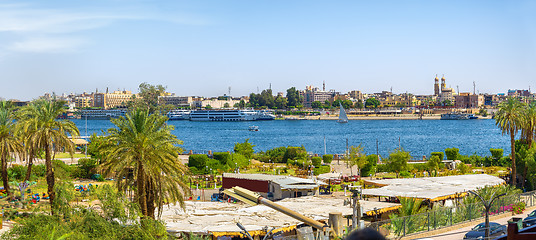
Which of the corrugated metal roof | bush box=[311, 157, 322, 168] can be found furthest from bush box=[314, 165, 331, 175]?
the corrugated metal roof

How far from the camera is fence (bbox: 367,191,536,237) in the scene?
68.7ft

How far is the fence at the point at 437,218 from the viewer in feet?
68.7

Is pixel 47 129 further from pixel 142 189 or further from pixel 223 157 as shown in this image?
pixel 223 157

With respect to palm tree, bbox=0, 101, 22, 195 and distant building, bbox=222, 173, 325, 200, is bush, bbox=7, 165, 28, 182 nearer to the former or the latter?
palm tree, bbox=0, 101, 22, 195

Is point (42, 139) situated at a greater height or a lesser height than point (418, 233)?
greater

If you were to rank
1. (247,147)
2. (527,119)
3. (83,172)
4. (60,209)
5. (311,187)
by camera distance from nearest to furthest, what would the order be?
A: (60,209) < (311,187) < (527,119) < (83,172) < (247,147)

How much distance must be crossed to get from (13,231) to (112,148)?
5.77 m

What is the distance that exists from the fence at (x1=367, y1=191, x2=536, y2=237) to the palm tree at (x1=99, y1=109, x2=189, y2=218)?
8.21m

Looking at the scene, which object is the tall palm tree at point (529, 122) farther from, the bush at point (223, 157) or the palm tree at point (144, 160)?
the palm tree at point (144, 160)

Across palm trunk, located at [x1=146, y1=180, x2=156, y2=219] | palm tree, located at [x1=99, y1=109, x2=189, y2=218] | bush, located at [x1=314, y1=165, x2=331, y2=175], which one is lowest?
bush, located at [x1=314, y1=165, x2=331, y2=175]

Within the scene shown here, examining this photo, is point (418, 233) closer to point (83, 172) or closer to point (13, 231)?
point (13, 231)

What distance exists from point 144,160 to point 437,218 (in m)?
12.4

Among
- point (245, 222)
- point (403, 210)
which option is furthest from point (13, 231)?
point (403, 210)

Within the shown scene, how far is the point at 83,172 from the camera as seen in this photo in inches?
1617
